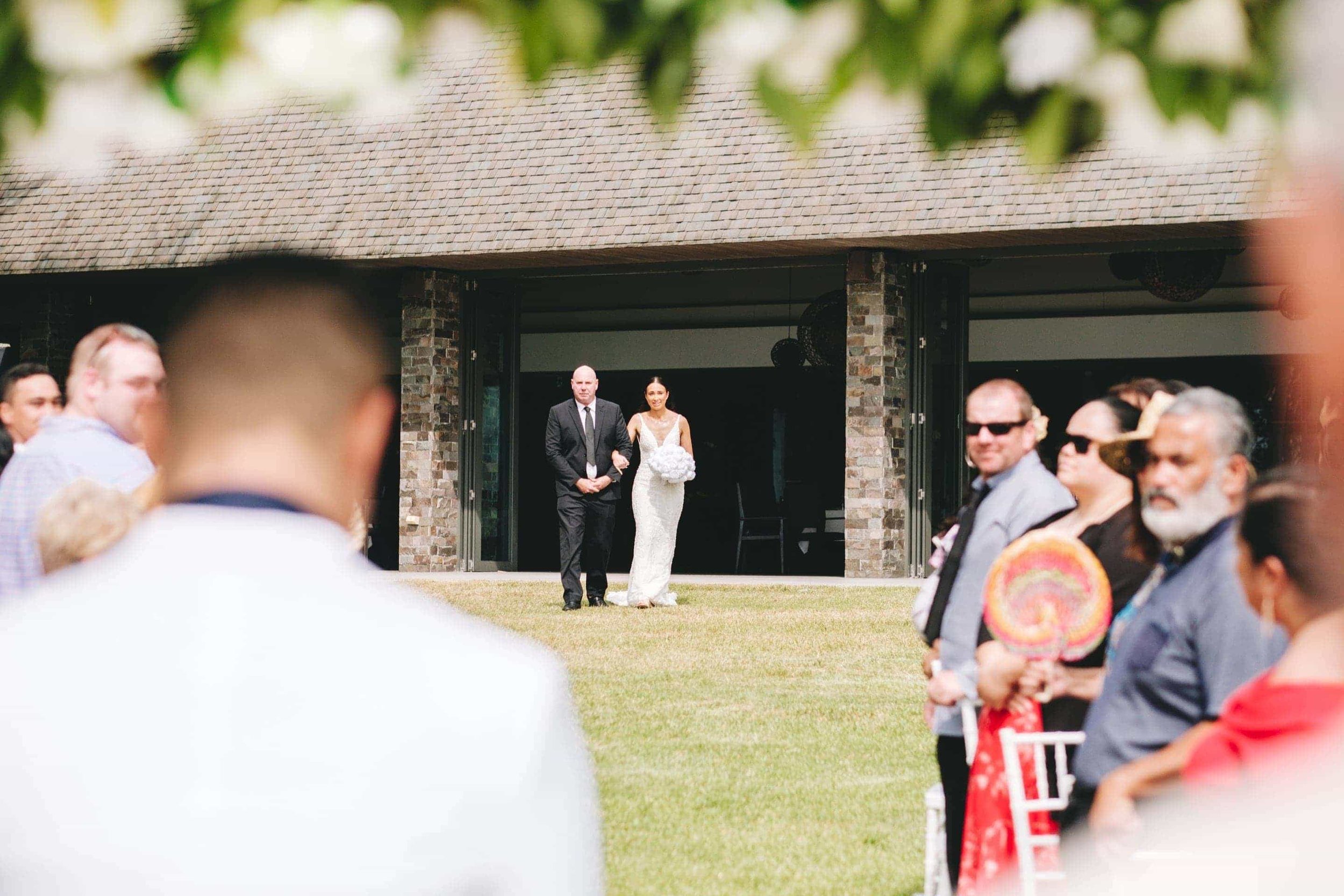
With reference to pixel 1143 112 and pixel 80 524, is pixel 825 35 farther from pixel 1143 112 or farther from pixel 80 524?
pixel 80 524

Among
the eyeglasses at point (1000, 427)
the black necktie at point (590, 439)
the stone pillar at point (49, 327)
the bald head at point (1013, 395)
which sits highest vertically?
the stone pillar at point (49, 327)

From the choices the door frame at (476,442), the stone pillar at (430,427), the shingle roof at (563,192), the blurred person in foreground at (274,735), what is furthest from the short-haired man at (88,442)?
the door frame at (476,442)

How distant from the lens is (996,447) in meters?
4.89

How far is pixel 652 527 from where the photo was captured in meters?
14.6

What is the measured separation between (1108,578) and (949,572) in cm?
52

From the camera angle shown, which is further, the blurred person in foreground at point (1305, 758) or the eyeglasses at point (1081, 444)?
the eyeglasses at point (1081, 444)

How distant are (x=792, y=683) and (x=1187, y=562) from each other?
6103 millimetres

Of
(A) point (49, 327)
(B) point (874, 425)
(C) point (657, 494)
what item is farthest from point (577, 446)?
(A) point (49, 327)

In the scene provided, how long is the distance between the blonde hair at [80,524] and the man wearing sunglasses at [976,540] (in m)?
2.17

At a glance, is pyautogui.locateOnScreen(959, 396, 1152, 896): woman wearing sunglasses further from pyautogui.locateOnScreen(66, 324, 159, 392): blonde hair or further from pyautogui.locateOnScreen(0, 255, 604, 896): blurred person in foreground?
pyautogui.locateOnScreen(0, 255, 604, 896): blurred person in foreground

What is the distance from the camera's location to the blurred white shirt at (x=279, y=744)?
4.42 ft

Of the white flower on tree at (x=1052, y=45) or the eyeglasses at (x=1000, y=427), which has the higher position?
the white flower on tree at (x=1052, y=45)

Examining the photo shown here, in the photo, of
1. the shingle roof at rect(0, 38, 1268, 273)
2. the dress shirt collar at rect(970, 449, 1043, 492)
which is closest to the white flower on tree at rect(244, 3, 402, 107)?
the dress shirt collar at rect(970, 449, 1043, 492)

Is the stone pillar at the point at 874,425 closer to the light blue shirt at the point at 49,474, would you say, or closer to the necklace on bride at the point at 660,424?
the necklace on bride at the point at 660,424
